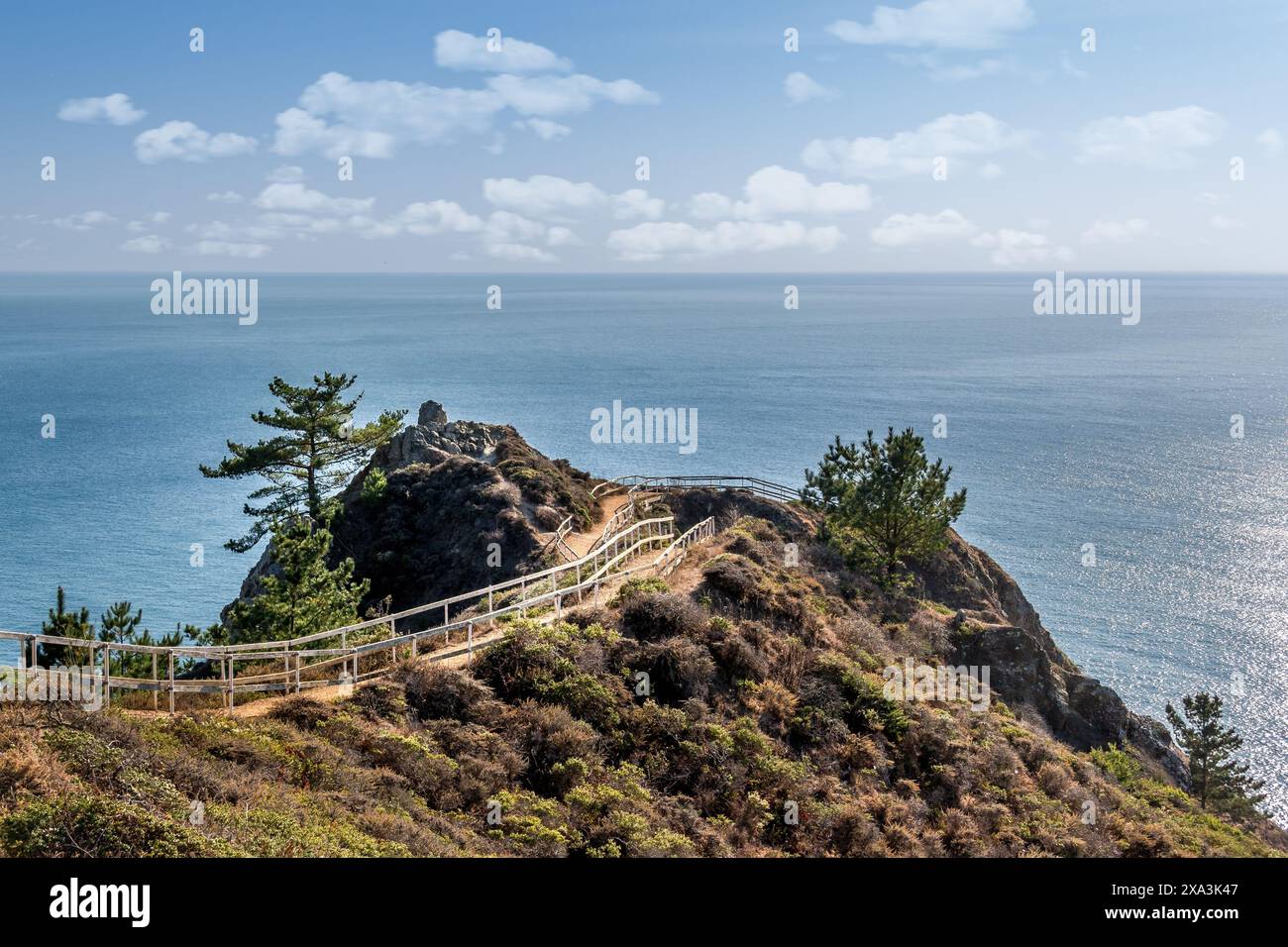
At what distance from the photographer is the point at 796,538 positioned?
4028 cm

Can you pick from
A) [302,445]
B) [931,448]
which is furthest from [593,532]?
→ [931,448]

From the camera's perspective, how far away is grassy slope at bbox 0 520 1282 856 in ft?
40.9

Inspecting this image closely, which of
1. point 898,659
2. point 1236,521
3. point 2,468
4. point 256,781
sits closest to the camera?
point 256,781

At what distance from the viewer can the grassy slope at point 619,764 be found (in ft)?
40.9

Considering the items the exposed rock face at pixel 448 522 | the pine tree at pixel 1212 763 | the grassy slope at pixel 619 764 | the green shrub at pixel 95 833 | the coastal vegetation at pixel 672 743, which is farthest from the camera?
the pine tree at pixel 1212 763

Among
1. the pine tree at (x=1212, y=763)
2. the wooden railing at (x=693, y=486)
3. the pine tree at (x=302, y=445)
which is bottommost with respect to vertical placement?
the pine tree at (x=1212, y=763)

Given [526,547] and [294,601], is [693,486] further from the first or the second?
[294,601]

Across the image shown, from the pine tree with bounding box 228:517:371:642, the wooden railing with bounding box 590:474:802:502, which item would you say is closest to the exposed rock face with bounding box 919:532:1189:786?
the wooden railing with bounding box 590:474:802:502

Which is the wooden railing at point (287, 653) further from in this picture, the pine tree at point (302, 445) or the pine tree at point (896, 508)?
the pine tree at point (302, 445)

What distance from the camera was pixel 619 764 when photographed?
17.7m

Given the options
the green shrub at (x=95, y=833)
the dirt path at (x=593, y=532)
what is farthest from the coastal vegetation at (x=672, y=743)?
the dirt path at (x=593, y=532)
